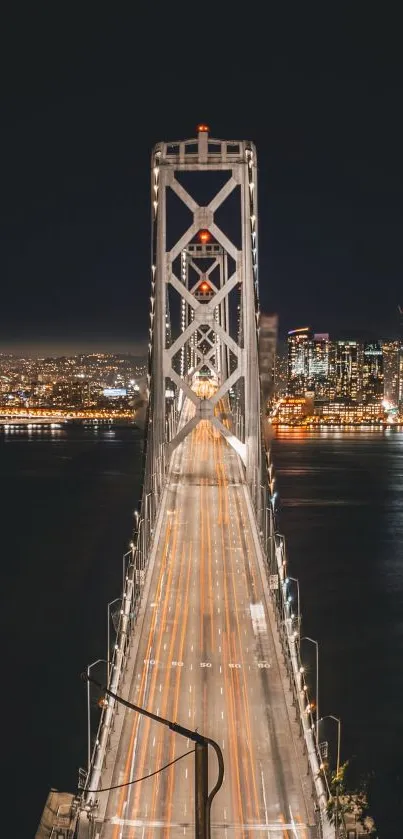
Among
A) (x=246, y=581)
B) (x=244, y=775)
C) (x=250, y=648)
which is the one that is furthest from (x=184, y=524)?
(x=244, y=775)

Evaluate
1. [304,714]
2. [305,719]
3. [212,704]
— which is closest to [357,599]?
[212,704]

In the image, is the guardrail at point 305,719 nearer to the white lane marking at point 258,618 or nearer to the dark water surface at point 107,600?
the white lane marking at point 258,618

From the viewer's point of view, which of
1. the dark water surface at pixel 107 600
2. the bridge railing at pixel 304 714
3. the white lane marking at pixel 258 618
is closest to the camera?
the bridge railing at pixel 304 714

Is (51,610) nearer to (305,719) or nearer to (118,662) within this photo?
(118,662)

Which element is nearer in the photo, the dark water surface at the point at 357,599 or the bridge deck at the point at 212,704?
the bridge deck at the point at 212,704

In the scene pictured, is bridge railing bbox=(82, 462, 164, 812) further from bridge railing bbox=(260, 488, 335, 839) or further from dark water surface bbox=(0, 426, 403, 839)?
dark water surface bbox=(0, 426, 403, 839)

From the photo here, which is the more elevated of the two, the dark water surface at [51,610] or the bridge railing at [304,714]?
the bridge railing at [304,714]

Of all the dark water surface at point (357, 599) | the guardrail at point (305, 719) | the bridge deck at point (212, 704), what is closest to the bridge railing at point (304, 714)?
the guardrail at point (305, 719)

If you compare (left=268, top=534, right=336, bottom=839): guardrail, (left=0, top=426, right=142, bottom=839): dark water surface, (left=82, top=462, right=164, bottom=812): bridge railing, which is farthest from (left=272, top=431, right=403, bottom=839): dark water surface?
(left=0, top=426, right=142, bottom=839): dark water surface
